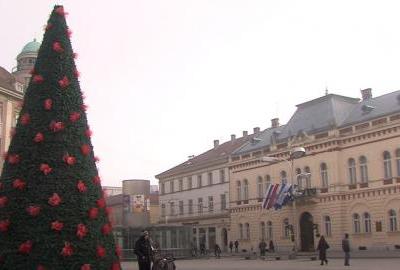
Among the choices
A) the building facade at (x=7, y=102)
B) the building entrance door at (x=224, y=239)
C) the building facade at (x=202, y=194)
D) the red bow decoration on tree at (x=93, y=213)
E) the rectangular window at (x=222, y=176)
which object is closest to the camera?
the red bow decoration on tree at (x=93, y=213)

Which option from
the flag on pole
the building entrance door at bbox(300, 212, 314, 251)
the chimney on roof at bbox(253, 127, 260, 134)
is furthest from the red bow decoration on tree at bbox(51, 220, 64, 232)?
the chimney on roof at bbox(253, 127, 260, 134)

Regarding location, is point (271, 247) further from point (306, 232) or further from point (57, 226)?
point (57, 226)

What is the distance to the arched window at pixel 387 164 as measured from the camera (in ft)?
143

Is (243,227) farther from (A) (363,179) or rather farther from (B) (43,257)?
(B) (43,257)

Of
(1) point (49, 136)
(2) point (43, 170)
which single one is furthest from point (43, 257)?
(1) point (49, 136)

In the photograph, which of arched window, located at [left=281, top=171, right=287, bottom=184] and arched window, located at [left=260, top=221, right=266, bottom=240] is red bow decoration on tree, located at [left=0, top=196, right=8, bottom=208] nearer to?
arched window, located at [left=281, top=171, right=287, bottom=184]

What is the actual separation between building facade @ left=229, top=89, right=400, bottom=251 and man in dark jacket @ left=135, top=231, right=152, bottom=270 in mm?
26685

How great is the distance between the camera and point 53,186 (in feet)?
31.5

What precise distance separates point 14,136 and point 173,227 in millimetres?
39060

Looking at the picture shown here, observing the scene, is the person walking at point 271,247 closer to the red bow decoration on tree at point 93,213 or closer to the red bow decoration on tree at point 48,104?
the red bow decoration on tree at point 93,213

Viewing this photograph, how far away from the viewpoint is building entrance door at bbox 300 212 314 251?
5112 cm

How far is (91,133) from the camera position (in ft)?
34.6

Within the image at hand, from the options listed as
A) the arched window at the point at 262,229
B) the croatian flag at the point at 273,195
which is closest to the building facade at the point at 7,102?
the croatian flag at the point at 273,195

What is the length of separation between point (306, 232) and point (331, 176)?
21.3 ft
